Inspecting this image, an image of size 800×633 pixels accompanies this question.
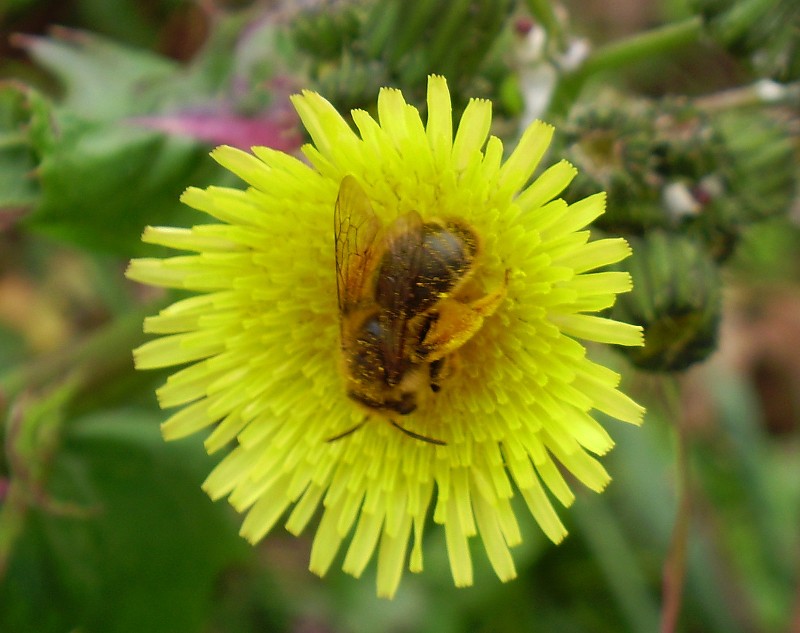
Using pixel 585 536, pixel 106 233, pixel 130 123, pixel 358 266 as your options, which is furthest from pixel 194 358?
pixel 585 536

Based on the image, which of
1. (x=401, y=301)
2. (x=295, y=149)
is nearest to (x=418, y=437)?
(x=401, y=301)

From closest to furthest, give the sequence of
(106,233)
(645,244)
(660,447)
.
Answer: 1. (645,244)
2. (106,233)
3. (660,447)

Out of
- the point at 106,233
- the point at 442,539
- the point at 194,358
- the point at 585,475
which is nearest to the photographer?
the point at 585,475

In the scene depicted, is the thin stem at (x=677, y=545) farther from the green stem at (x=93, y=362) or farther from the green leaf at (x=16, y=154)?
the green leaf at (x=16, y=154)

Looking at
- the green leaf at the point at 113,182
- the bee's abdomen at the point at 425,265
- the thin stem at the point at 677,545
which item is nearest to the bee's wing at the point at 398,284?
the bee's abdomen at the point at 425,265

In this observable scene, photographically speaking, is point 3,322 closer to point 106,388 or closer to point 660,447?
point 106,388

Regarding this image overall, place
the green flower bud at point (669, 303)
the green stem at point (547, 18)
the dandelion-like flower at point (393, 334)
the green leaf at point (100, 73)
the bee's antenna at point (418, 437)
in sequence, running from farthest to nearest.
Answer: the green leaf at point (100, 73)
the green stem at point (547, 18)
the green flower bud at point (669, 303)
the bee's antenna at point (418, 437)
the dandelion-like flower at point (393, 334)

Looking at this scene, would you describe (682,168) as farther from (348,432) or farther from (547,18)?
(348,432)

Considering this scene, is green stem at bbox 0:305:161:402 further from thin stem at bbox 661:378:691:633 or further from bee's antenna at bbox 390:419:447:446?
thin stem at bbox 661:378:691:633
